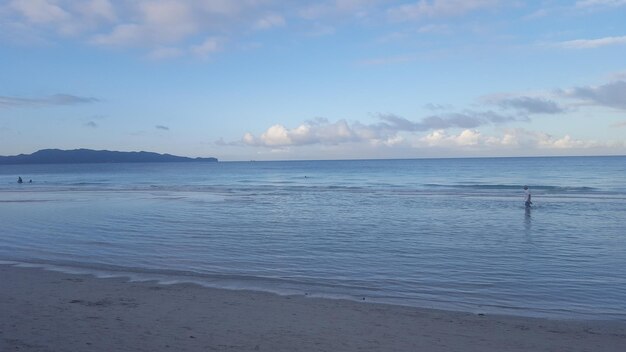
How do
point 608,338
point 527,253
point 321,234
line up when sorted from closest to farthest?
point 608,338 < point 527,253 < point 321,234

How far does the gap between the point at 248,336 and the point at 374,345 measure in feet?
6.93

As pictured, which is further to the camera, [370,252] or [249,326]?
[370,252]

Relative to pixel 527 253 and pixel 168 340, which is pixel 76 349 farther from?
pixel 527 253

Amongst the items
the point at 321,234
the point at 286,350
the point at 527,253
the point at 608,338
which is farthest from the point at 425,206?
the point at 286,350

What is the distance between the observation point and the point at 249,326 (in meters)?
9.44

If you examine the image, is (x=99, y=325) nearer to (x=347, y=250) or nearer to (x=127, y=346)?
(x=127, y=346)

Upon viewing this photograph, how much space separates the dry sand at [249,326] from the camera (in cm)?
833

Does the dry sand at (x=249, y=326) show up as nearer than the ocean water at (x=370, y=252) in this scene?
Yes

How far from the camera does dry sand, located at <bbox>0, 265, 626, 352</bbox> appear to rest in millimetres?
8328

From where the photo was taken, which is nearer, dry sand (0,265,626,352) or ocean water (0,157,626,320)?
dry sand (0,265,626,352)

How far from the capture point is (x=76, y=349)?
7.80 meters

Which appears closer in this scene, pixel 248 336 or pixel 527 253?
pixel 248 336

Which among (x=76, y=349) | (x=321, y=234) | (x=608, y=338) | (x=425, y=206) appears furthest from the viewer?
(x=425, y=206)

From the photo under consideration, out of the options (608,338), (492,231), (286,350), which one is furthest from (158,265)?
(492,231)
